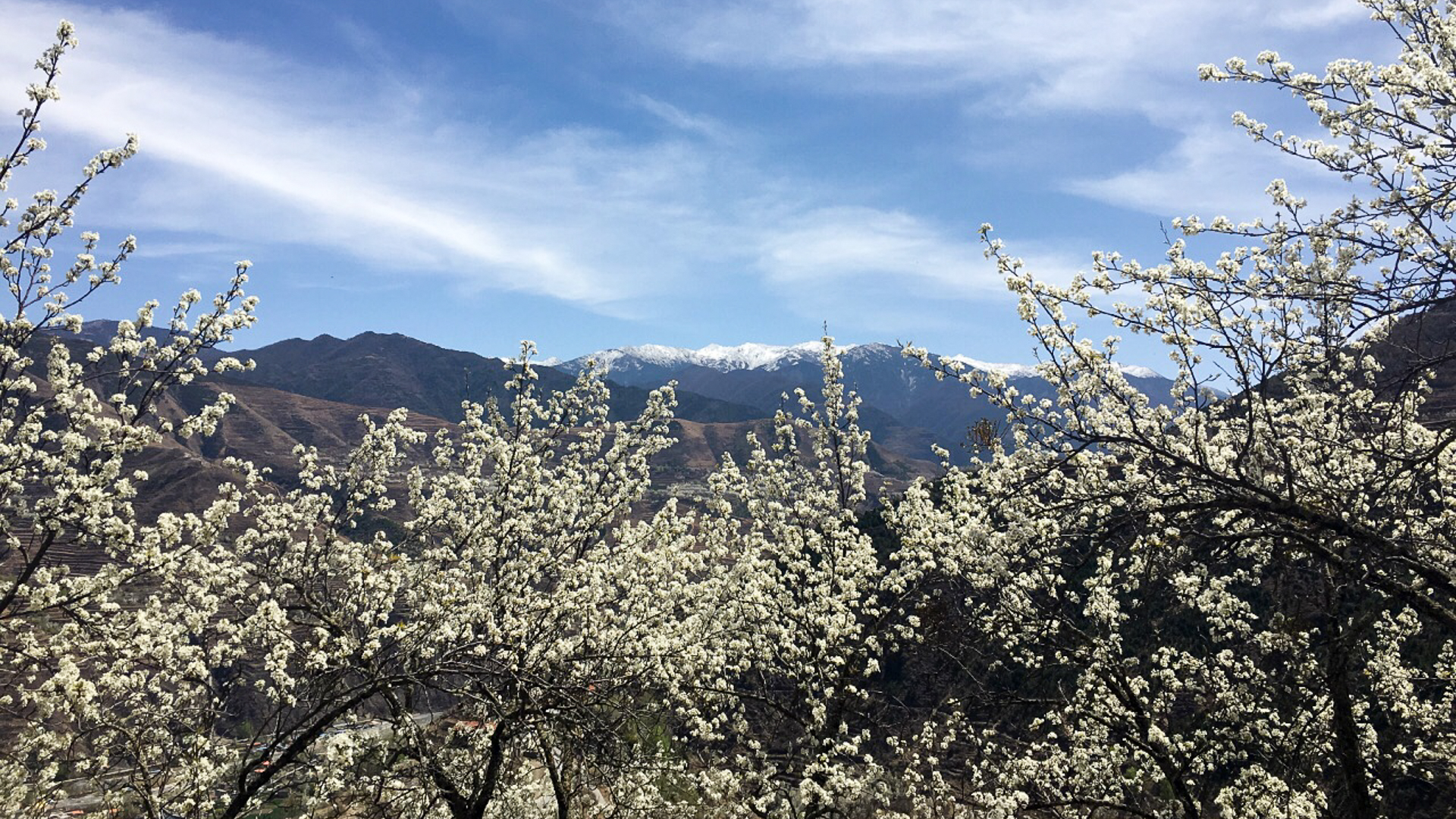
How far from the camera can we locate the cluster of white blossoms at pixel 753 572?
765 centimetres

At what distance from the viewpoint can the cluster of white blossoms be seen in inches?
301

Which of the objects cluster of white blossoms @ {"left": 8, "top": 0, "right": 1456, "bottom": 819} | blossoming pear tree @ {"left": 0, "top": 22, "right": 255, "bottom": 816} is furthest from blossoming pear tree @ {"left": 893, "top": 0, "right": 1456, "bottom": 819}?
blossoming pear tree @ {"left": 0, "top": 22, "right": 255, "bottom": 816}

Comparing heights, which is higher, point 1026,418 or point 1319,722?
point 1026,418

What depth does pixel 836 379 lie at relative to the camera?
57.9 feet

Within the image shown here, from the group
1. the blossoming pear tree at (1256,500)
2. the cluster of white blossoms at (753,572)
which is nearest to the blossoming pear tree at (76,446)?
the cluster of white blossoms at (753,572)

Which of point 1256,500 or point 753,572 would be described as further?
point 753,572

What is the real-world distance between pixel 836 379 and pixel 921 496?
3499 mm

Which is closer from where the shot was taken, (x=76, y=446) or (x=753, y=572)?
(x=76, y=446)

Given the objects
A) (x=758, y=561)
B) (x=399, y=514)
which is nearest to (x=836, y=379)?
(x=758, y=561)

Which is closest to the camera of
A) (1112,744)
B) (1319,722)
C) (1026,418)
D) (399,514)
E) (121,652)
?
(1026,418)

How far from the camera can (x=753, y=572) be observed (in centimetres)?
1644

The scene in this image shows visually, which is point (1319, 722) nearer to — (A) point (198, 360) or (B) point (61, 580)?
Answer: (A) point (198, 360)

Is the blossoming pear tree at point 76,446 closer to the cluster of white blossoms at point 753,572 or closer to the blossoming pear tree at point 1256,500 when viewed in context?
the cluster of white blossoms at point 753,572

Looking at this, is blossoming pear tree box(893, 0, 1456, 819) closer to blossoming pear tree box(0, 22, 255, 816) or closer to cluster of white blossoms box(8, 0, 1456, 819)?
cluster of white blossoms box(8, 0, 1456, 819)
